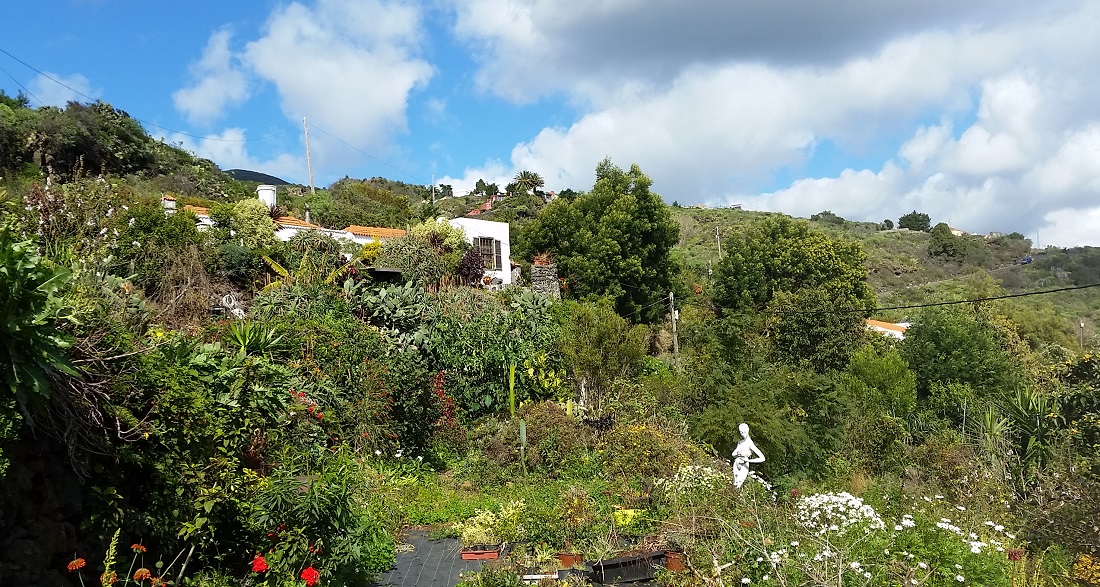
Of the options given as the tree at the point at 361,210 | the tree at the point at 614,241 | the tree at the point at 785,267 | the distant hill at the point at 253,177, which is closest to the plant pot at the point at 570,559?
the tree at the point at 614,241

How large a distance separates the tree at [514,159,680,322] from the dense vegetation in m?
0.21

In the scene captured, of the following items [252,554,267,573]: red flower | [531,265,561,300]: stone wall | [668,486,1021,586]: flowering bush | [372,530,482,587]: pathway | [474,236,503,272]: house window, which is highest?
[474,236,503,272]: house window

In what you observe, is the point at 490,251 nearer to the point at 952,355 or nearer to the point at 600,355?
the point at 600,355

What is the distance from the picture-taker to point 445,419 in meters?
12.0

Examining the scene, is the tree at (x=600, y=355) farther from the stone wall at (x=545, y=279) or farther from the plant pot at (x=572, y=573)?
the stone wall at (x=545, y=279)

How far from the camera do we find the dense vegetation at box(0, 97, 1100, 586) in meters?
4.04

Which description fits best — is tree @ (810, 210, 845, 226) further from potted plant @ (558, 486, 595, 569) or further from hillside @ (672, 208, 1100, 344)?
potted plant @ (558, 486, 595, 569)

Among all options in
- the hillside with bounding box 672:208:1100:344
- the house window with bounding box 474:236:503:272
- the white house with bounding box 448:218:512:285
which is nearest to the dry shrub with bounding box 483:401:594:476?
the white house with bounding box 448:218:512:285

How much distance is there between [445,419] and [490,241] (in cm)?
1226

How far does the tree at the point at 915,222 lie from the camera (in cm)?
6906

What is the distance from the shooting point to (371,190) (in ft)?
117

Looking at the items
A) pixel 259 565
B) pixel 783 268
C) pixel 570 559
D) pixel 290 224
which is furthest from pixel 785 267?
pixel 259 565

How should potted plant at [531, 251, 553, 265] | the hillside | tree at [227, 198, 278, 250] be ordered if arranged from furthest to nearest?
the hillside
potted plant at [531, 251, 553, 265]
tree at [227, 198, 278, 250]

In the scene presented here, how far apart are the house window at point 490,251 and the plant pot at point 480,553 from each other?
16.0 meters
